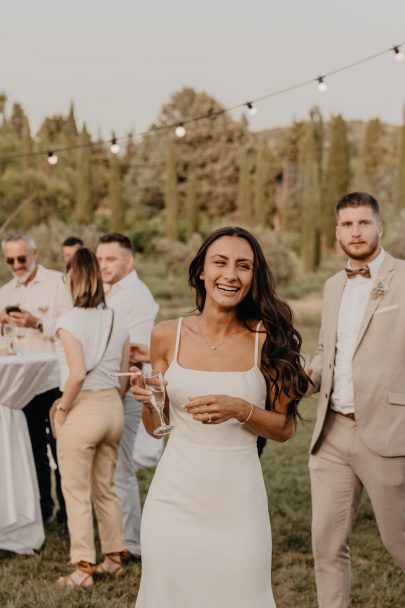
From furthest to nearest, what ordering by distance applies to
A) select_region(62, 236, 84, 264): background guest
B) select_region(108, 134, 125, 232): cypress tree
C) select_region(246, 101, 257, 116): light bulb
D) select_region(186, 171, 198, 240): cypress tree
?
1. select_region(186, 171, 198, 240): cypress tree
2. select_region(108, 134, 125, 232): cypress tree
3. select_region(246, 101, 257, 116): light bulb
4. select_region(62, 236, 84, 264): background guest

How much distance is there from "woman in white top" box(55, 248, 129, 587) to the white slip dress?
1.98 m

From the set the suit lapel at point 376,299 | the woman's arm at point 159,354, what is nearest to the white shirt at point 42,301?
the suit lapel at point 376,299

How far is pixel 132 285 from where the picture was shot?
5293mm

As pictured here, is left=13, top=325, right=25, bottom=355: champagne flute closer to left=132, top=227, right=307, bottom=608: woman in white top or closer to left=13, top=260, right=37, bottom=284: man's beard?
left=13, top=260, right=37, bottom=284: man's beard

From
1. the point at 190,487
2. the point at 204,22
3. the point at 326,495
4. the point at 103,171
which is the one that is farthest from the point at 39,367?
the point at 103,171

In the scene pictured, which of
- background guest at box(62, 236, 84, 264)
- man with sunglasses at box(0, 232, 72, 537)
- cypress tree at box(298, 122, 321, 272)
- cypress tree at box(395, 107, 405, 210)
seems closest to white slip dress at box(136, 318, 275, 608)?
man with sunglasses at box(0, 232, 72, 537)

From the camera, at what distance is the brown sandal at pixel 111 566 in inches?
194

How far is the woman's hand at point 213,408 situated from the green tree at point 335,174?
2974 cm

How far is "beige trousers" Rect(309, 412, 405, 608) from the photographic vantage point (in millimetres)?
3697

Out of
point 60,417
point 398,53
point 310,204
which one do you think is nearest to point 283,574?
point 60,417

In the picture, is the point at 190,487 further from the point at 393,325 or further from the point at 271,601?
the point at 393,325

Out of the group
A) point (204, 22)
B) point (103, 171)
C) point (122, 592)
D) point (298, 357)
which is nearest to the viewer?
point (298, 357)

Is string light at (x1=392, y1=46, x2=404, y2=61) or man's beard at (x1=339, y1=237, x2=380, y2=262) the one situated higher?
string light at (x1=392, y1=46, x2=404, y2=61)

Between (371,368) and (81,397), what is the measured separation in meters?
1.87
